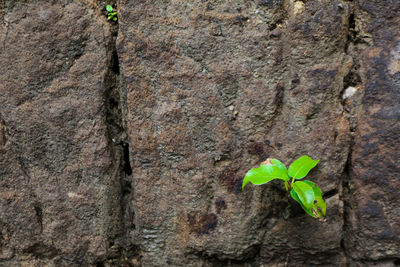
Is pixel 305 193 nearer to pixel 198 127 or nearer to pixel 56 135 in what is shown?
pixel 198 127

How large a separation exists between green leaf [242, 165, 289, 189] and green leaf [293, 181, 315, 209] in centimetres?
4

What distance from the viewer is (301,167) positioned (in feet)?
3.43

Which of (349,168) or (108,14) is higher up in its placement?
(108,14)

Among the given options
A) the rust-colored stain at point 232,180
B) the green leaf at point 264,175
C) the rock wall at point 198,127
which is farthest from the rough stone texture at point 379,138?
the rust-colored stain at point 232,180

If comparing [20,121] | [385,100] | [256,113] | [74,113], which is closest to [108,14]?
[74,113]

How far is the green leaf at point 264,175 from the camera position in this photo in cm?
103

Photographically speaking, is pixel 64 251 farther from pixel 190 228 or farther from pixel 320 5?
A: pixel 320 5

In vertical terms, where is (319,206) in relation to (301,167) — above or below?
below

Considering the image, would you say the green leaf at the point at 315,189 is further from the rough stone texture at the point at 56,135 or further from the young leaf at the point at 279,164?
the rough stone texture at the point at 56,135

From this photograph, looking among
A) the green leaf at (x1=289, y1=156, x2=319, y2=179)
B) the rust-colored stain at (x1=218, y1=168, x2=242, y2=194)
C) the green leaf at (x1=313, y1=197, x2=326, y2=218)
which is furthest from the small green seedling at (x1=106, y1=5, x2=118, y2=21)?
the green leaf at (x1=313, y1=197, x2=326, y2=218)

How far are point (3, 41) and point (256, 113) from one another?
0.84 metres

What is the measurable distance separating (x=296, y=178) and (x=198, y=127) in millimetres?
334

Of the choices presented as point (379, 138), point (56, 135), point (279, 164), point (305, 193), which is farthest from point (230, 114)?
point (56, 135)

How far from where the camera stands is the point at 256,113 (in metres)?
1.11
